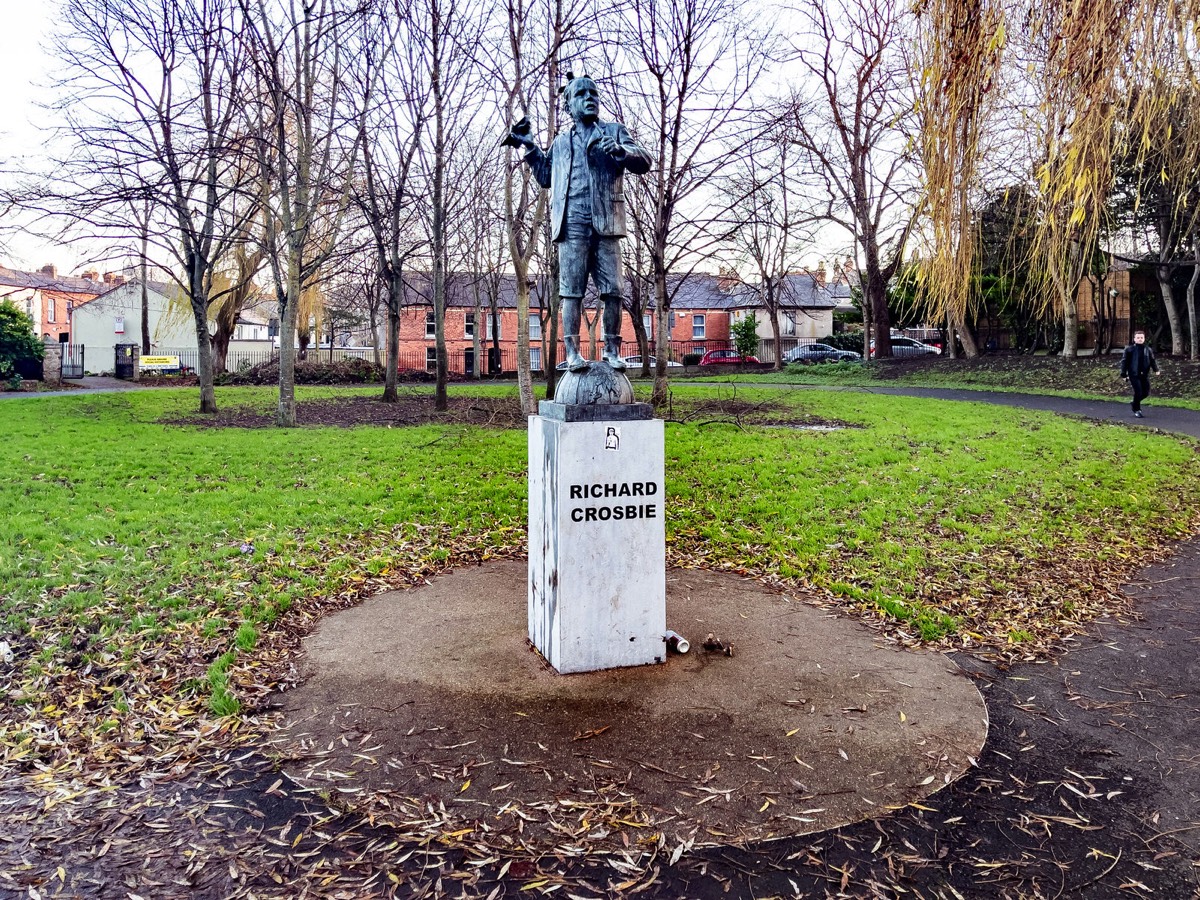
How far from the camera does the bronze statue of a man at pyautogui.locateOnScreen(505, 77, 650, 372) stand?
4.77 m

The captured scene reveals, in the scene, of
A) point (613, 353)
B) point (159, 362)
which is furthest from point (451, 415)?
point (159, 362)

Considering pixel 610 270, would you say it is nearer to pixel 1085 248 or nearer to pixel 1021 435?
pixel 1085 248

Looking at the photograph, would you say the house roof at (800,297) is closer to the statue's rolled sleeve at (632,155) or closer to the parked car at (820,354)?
the parked car at (820,354)

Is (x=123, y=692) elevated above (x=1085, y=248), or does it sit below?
below

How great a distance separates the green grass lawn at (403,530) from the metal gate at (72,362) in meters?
21.6

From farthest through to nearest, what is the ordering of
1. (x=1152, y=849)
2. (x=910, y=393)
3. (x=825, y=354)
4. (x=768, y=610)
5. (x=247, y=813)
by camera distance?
(x=825, y=354)
(x=910, y=393)
(x=768, y=610)
(x=247, y=813)
(x=1152, y=849)

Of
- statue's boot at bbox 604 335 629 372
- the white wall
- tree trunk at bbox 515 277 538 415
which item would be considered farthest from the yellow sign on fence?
statue's boot at bbox 604 335 629 372

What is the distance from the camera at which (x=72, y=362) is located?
110ft

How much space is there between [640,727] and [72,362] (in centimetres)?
3760

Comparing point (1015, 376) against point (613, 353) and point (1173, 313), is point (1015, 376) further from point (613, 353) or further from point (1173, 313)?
point (613, 353)

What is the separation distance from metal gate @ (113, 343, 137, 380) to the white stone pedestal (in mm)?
31882

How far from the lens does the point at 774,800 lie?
10.8 ft

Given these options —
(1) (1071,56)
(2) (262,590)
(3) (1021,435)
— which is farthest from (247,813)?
(3) (1021,435)

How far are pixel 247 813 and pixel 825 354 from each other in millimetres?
44210
